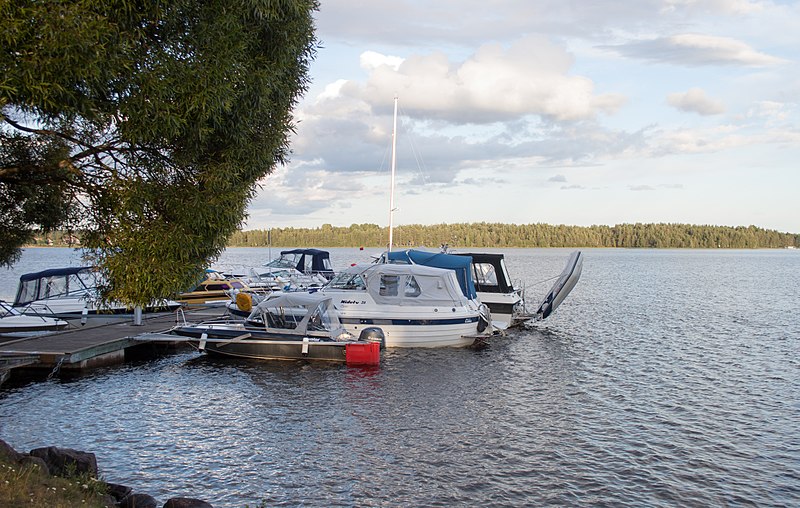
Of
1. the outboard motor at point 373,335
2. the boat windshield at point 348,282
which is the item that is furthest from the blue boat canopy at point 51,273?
the outboard motor at point 373,335

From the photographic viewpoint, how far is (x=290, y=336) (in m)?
21.7

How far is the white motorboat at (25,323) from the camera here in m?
22.6

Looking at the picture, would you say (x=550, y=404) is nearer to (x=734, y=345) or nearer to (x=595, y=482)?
(x=595, y=482)

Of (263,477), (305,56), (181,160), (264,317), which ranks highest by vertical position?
(305,56)

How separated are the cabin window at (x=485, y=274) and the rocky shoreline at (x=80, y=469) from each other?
71.7 ft

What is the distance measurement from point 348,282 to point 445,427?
1042 centimetres

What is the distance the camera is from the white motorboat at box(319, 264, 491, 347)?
23578 millimetres

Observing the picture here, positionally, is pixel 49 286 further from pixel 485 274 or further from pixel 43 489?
pixel 43 489

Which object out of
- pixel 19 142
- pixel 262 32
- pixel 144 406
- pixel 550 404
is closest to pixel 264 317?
pixel 144 406

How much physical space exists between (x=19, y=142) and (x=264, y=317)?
522 inches

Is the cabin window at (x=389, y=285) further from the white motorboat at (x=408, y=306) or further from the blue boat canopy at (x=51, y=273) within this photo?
the blue boat canopy at (x=51, y=273)

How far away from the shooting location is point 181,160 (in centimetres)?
861

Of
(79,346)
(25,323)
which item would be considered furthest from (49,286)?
(79,346)

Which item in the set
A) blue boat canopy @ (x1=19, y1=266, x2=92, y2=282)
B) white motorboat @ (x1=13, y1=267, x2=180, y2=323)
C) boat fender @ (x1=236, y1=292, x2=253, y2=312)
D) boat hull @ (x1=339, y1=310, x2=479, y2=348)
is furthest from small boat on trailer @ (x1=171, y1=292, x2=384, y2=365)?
blue boat canopy @ (x1=19, y1=266, x2=92, y2=282)
